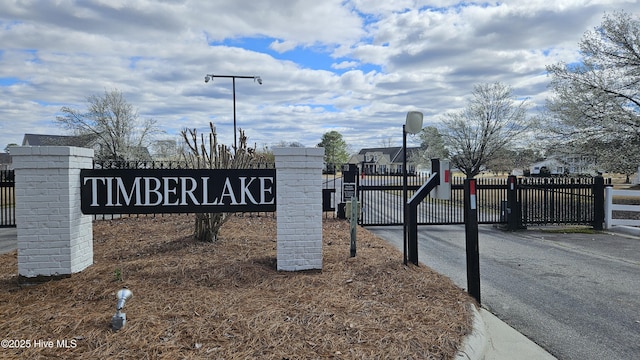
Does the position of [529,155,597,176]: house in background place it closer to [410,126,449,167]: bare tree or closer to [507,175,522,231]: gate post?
[507,175,522,231]: gate post

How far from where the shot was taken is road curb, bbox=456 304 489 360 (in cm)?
327

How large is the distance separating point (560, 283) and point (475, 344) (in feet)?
→ 10.5

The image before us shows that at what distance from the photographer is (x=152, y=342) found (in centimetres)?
311

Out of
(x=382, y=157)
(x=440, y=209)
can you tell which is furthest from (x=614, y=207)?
(x=382, y=157)

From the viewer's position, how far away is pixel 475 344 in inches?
136

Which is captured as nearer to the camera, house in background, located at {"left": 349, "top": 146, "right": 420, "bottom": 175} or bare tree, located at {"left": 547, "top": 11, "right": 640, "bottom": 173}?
bare tree, located at {"left": 547, "top": 11, "right": 640, "bottom": 173}

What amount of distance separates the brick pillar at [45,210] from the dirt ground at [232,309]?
0.24 meters

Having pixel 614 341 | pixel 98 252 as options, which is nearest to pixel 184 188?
pixel 98 252

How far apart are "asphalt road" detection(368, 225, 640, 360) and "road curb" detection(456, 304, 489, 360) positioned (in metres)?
0.64

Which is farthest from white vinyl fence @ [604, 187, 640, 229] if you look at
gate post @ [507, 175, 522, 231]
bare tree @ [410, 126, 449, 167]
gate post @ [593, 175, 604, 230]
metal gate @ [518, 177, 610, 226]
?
bare tree @ [410, 126, 449, 167]

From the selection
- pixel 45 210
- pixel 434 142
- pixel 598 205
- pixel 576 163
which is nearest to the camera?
pixel 45 210

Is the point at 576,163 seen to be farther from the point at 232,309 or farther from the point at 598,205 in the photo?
the point at 232,309

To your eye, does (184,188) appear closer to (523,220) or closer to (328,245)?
(328,245)

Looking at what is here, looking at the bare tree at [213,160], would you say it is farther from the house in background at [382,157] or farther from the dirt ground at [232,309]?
the house in background at [382,157]
